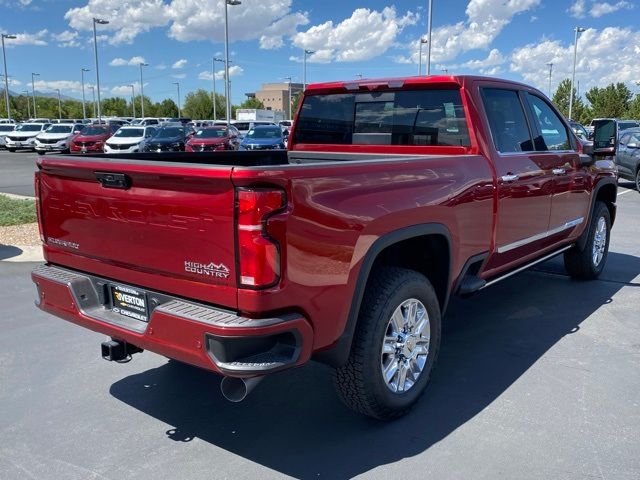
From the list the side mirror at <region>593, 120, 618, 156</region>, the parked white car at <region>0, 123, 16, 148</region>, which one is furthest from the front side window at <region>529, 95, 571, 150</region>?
the parked white car at <region>0, 123, 16, 148</region>

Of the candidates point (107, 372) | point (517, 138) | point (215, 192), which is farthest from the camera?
point (517, 138)

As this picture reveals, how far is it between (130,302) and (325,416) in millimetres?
1347

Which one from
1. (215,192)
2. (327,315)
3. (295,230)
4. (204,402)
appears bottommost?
(204,402)

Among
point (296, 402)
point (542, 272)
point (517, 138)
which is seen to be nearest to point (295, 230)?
point (296, 402)

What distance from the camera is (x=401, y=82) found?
15.0 ft

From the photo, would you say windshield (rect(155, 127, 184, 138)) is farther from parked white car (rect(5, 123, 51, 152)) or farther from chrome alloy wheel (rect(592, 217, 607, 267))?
chrome alloy wheel (rect(592, 217, 607, 267))

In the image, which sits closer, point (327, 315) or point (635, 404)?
point (327, 315)

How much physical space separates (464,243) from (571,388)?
3.96ft

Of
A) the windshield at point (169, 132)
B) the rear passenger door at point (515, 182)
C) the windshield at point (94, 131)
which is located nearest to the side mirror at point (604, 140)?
the rear passenger door at point (515, 182)

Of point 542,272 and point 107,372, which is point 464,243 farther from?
point 542,272

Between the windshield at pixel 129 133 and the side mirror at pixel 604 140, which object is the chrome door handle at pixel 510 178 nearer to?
the side mirror at pixel 604 140

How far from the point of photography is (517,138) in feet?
15.5

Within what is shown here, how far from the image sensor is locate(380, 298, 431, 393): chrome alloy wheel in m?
3.42

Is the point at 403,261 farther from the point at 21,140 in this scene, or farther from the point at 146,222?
the point at 21,140
